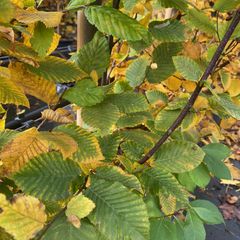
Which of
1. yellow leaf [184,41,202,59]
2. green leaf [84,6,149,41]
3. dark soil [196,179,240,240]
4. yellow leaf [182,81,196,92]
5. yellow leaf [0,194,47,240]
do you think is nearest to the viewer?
yellow leaf [0,194,47,240]

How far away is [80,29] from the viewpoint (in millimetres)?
893

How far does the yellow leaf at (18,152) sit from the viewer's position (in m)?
0.46

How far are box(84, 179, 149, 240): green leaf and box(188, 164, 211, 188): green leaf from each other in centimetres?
42

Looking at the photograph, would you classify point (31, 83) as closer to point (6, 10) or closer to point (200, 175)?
point (6, 10)

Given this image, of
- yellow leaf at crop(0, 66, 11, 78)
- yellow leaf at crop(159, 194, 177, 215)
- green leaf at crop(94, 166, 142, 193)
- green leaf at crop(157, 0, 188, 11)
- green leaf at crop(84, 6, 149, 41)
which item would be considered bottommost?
yellow leaf at crop(159, 194, 177, 215)

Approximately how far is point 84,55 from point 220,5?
278 millimetres

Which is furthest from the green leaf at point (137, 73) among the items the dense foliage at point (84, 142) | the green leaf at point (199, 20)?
the green leaf at point (199, 20)

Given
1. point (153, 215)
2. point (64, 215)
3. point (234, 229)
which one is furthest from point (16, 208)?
point (234, 229)

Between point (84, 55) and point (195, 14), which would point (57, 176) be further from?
point (195, 14)

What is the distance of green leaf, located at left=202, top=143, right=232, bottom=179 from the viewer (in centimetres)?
85

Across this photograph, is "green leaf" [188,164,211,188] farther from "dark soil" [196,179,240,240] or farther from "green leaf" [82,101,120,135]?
"dark soil" [196,179,240,240]

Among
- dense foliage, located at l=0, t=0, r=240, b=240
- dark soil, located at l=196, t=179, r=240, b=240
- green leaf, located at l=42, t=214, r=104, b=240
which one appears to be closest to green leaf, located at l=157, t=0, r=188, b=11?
dense foliage, located at l=0, t=0, r=240, b=240

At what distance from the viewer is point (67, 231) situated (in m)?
0.43

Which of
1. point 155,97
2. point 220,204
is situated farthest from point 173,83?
point 220,204
